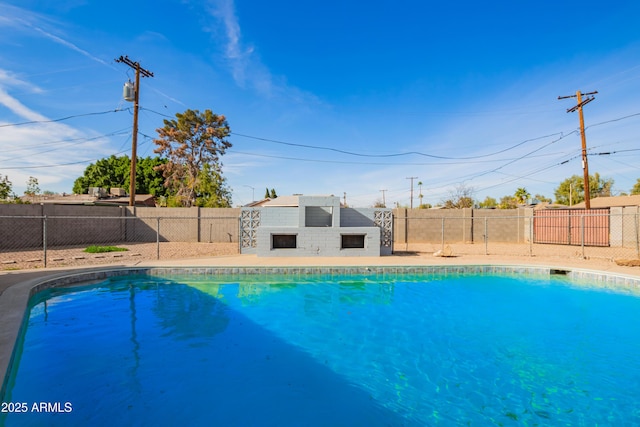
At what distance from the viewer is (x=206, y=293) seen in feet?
27.6

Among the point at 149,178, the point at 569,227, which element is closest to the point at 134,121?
the point at 149,178

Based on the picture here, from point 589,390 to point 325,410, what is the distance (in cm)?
354

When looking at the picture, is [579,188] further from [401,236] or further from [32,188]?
[32,188]

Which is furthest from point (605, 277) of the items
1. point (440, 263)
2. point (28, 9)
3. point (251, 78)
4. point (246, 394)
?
point (28, 9)

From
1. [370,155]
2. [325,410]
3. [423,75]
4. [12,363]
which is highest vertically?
[423,75]

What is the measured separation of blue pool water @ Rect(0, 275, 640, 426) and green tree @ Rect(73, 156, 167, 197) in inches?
1324

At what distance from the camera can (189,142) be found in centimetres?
2948

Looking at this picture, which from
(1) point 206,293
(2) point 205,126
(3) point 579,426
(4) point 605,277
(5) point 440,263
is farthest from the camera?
(2) point 205,126

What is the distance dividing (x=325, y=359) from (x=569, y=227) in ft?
66.5

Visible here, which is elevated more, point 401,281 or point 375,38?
point 375,38

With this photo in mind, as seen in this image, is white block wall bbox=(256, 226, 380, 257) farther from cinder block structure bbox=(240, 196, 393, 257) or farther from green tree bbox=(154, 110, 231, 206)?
green tree bbox=(154, 110, 231, 206)

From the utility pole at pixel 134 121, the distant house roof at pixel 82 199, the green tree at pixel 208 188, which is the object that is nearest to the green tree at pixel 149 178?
the distant house roof at pixel 82 199

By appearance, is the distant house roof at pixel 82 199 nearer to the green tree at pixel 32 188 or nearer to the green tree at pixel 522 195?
the green tree at pixel 32 188

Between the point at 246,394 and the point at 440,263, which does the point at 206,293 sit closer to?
the point at 246,394
